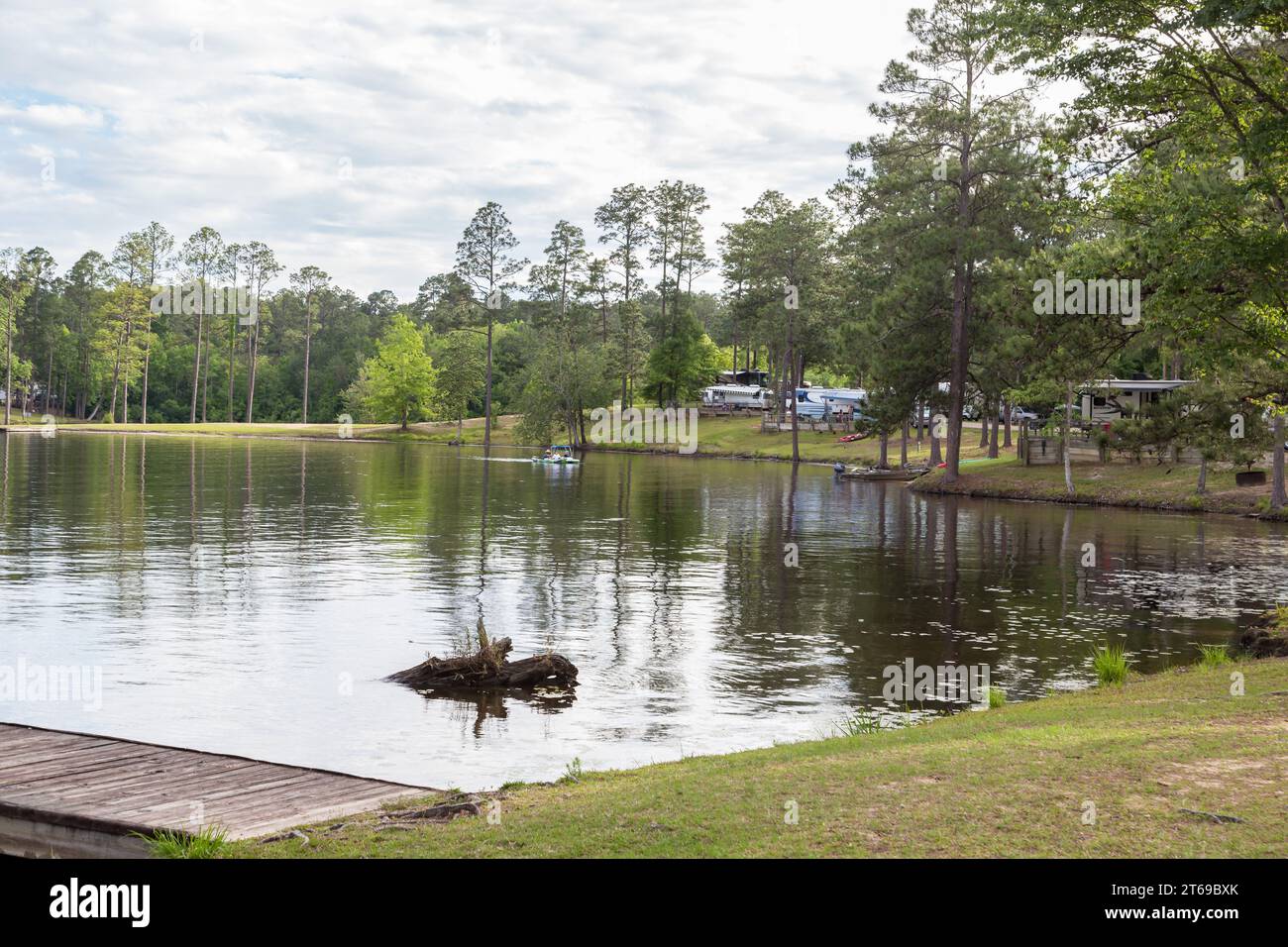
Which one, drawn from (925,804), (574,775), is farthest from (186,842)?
(925,804)

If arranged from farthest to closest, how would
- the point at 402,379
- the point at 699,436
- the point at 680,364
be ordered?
1. the point at 402,379
2. the point at 680,364
3. the point at 699,436

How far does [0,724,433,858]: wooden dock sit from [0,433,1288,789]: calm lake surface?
2.46 meters

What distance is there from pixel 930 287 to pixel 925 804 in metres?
59.2

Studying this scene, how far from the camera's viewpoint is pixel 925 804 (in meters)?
10.5

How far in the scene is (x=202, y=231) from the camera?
481 feet

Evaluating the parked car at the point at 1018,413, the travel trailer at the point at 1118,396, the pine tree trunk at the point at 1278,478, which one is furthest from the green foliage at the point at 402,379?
the pine tree trunk at the point at 1278,478

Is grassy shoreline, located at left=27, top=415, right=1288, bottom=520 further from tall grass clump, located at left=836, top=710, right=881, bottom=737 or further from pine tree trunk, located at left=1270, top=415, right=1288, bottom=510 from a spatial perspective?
tall grass clump, located at left=836, top=710, right=881, bottom=737

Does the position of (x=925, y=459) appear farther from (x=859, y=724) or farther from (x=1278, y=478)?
(x=859, y=724)

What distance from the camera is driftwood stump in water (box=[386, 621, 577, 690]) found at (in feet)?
69.1

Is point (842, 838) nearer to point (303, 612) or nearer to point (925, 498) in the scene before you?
point (303, 612)

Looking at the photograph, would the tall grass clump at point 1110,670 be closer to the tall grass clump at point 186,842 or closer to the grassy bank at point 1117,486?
the tall grass clump at point 186,842

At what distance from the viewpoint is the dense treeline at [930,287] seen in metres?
22.4
